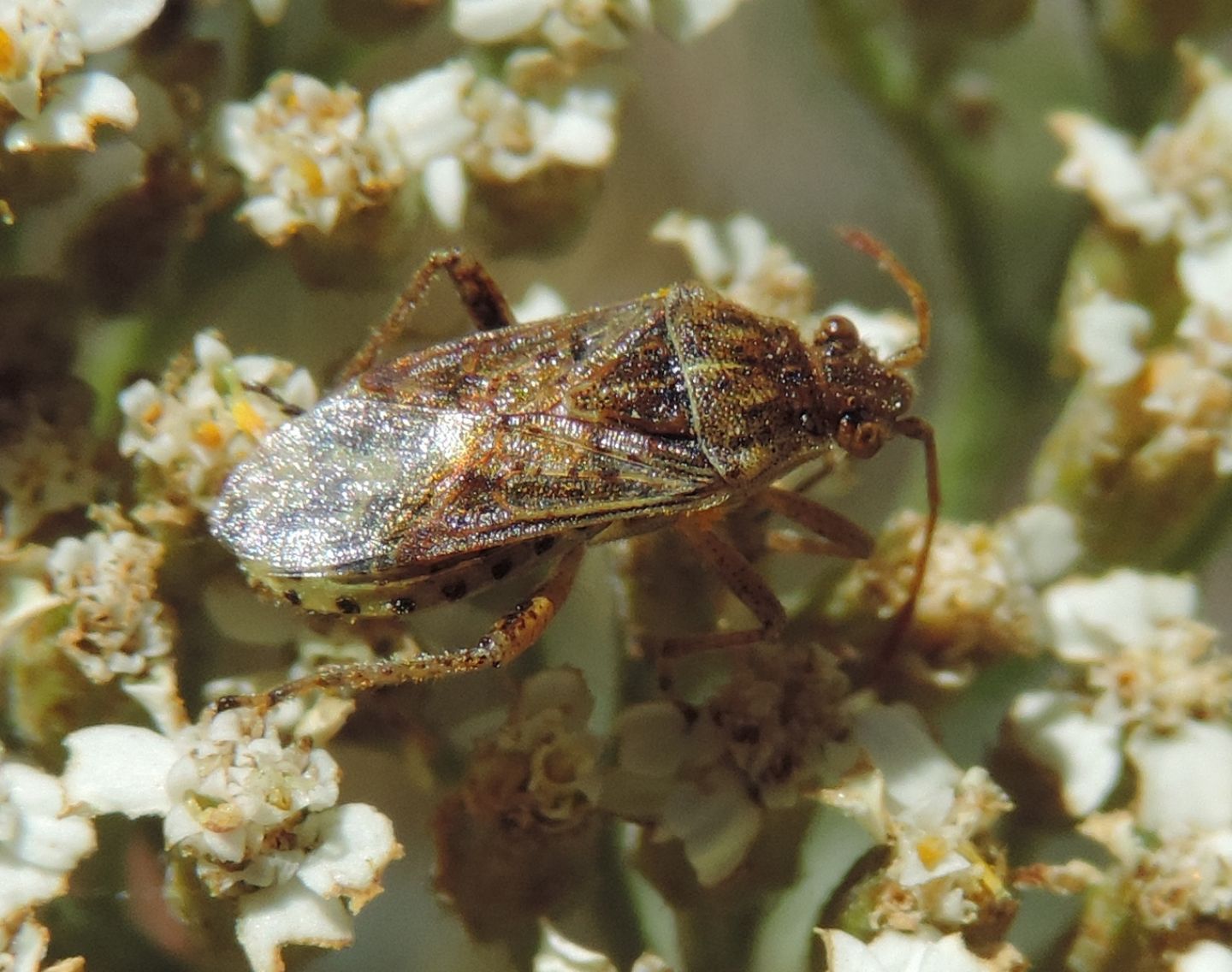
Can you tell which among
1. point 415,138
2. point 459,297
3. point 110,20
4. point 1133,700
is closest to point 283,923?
point 459,297

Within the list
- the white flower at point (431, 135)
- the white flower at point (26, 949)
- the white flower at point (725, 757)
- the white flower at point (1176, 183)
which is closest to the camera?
the white flower at point (26, 949)

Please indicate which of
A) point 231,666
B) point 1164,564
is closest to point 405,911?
point 231,666

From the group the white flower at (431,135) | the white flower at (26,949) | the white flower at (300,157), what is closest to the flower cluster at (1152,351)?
the white flower at (431,135)

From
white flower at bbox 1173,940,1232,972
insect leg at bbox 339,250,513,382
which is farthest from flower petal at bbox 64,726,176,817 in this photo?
white flower at bbox 1173,940,1232,972

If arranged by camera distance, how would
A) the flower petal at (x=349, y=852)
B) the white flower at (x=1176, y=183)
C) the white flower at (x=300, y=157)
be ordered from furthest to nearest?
the white flower at (x=1176, y=183) → the white flower at (x=300, y=157) → the flower petal at (x=349, y=852)

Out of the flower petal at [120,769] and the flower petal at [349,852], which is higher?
the flower petal at [120,769]

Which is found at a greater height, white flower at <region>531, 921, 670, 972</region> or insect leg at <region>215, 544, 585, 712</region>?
insect leg at <region>215, 544, 585, 712</region>

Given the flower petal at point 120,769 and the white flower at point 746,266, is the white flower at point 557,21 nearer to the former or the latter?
the white flower at point 746,266

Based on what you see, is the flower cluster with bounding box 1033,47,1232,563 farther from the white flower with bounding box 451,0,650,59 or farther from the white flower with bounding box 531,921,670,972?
the white flower with bounding box 531,921,670,972
